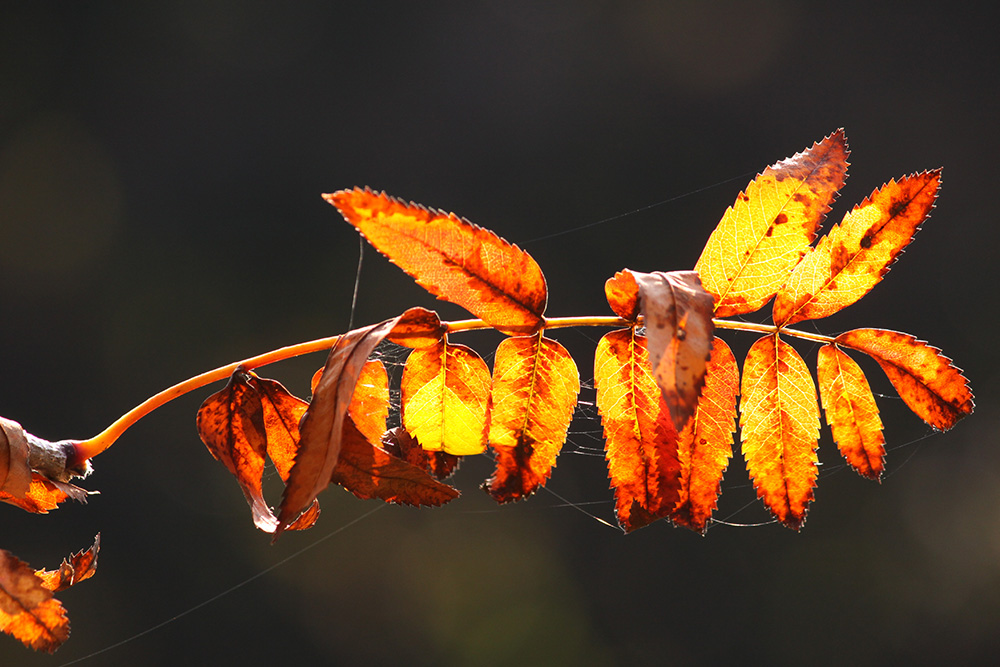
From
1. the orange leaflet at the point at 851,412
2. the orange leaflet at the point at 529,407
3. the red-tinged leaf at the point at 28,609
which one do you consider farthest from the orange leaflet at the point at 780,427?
the red-tinged leaf at the point at 28,609

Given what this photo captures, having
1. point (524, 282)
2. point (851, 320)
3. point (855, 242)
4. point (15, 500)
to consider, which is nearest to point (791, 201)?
point (855, 242)

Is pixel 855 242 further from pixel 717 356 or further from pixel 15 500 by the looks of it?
pixel 15 500

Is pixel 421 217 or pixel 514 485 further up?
pixel 421 217

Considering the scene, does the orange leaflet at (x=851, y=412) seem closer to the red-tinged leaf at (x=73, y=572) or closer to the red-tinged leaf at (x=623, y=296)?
the red-tinged leaf at (x=623, y=296)

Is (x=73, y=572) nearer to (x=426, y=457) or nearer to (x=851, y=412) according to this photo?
(x=426, y=457)

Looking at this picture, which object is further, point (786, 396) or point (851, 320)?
point (851, 320)

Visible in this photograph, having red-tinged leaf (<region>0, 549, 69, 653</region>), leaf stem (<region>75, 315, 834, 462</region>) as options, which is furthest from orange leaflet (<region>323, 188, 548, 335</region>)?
red-tinged leaf (<region>0, 549, 69, 653</region>)

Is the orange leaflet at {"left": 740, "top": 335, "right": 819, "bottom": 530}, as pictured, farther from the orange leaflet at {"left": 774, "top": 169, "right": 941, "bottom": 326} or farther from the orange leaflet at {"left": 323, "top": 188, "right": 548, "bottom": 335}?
the orange leaflet at {"left": 323, "top": 188, "right": 548, "bottom": 335}
